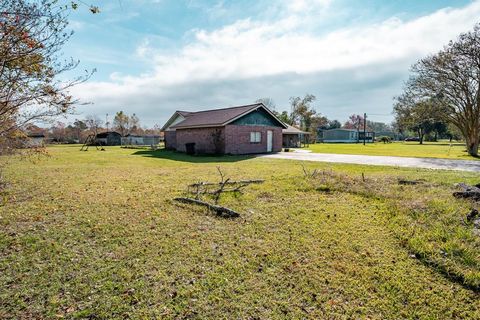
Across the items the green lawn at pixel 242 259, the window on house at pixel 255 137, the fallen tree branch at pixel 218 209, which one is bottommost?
the green lawn at pixel 242 259

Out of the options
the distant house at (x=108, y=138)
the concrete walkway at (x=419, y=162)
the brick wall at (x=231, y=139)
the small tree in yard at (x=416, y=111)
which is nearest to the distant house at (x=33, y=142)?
the concrete walkway at (x=419, y=162)

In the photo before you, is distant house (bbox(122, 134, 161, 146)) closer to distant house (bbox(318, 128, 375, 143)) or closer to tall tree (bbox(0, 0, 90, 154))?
distant house (bbox(318, 128, 375, 143))

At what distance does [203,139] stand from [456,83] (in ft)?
68.2

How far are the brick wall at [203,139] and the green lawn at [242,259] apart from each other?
600 inches

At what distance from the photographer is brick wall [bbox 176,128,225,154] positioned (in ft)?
73.0

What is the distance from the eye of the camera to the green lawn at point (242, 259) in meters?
2.99

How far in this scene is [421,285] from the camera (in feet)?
11.1

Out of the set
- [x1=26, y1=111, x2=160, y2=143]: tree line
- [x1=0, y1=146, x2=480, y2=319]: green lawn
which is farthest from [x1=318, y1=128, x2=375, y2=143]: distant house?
[x1=0, y1=146, x2=480, y2=319]: green lawn

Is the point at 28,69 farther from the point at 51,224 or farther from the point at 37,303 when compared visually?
the point at 37,303

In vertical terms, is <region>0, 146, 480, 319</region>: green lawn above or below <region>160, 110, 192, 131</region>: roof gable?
below

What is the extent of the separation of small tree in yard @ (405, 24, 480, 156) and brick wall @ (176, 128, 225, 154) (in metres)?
16.8

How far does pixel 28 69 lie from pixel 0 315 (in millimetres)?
5051

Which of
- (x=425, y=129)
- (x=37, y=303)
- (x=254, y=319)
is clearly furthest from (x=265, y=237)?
(x=425, y=129)

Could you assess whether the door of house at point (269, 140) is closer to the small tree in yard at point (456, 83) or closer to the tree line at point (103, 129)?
the small tree in yard at point (456, 83)
